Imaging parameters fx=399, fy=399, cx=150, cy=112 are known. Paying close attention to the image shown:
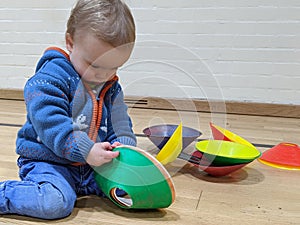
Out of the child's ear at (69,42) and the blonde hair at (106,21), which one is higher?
the blonde hair at (106,21)

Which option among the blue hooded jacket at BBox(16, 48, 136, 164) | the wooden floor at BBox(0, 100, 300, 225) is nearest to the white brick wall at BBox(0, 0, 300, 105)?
the wooden floor at BBox(0, 100, 300, 225)

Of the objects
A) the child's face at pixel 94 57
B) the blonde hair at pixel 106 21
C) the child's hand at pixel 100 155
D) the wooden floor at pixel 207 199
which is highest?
the blonde hair at pixel 106 21

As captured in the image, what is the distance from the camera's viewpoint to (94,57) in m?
0.82

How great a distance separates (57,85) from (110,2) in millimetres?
205

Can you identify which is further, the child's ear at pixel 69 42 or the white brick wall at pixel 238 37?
the white brick wall at pixel 238 37

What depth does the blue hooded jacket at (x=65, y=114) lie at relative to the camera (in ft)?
2.65

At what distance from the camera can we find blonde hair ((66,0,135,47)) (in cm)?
79

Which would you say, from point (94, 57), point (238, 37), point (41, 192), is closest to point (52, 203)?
point (41, 192)

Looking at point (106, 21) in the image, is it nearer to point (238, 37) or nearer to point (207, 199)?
point (207, 199)

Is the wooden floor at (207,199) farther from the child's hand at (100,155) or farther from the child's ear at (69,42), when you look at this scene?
the child's ear at (69,42)

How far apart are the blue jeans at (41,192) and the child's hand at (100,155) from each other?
0.08 meters

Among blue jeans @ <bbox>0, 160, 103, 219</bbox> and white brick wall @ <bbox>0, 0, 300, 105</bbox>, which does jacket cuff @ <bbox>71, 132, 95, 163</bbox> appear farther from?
white brick wall @ <bbox>0, 0, 300, 105</bbox>

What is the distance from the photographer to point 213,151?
1104mm

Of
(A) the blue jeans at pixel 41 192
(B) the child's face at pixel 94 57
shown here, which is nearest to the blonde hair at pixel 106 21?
(B) the child's face at pixel 94 57
